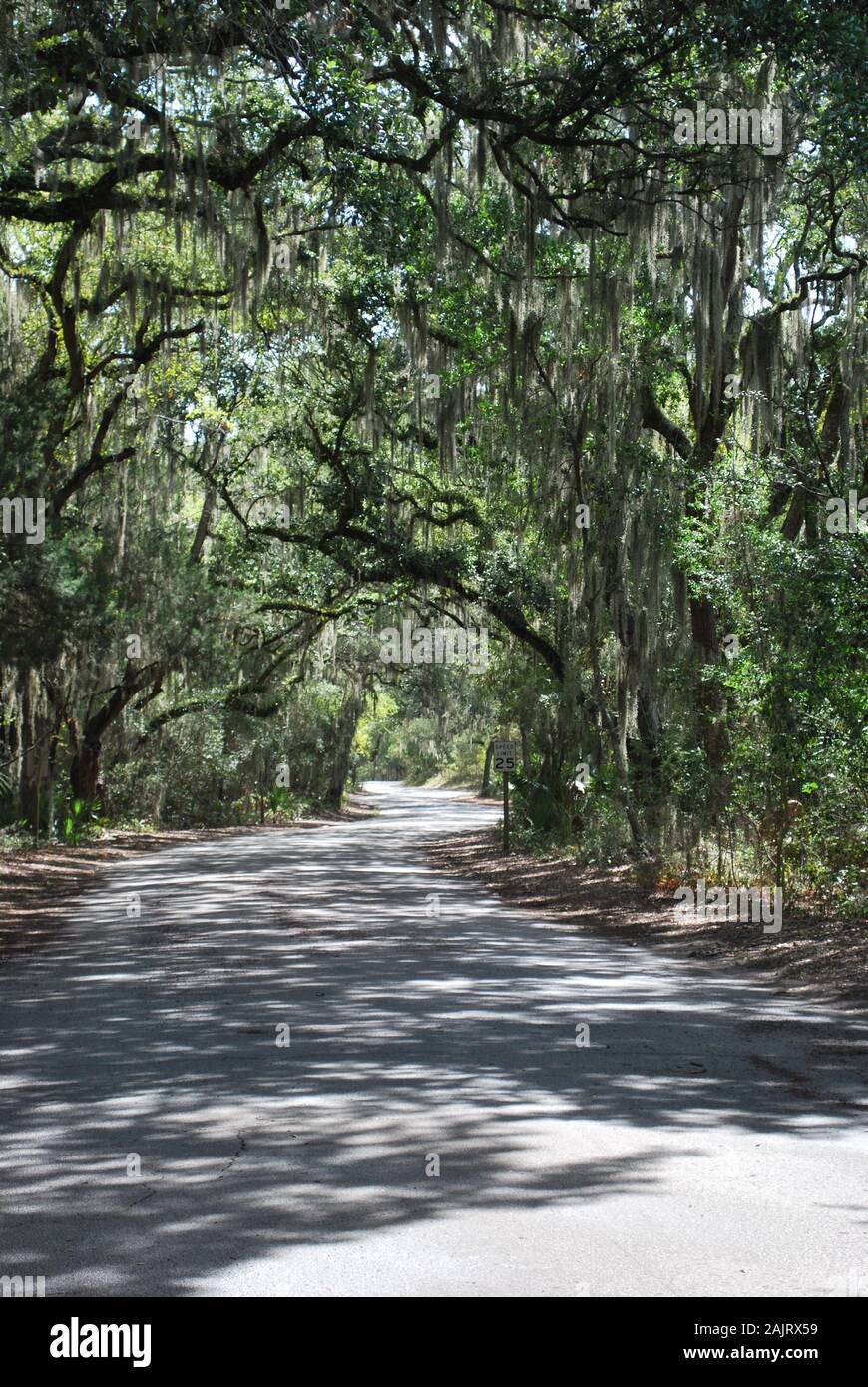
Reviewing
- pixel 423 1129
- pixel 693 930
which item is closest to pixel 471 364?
pixel 693 930

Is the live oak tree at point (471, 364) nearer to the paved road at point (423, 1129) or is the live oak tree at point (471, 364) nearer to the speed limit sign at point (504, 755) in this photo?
the speed limit sign at point (504, 755)

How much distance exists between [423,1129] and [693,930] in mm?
8419

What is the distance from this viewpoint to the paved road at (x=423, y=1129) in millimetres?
4293

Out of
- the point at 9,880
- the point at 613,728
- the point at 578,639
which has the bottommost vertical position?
the point at 9,880

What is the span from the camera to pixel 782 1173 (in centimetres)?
530

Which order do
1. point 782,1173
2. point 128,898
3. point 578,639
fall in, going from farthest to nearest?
point 578,639
point 128,898
point 782,1173

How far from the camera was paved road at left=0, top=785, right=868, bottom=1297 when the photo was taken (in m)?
4.29

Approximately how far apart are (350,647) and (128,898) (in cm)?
2695

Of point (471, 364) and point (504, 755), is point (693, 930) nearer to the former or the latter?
point (471, 364)

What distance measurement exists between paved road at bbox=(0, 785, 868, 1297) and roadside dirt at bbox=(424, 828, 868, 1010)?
0.65 metres

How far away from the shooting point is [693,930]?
14.0 metres

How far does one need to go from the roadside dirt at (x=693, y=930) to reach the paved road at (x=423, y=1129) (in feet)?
2.13

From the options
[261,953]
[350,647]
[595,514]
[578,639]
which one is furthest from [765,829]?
[350,647]

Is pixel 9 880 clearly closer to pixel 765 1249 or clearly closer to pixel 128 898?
pixel 128 898
